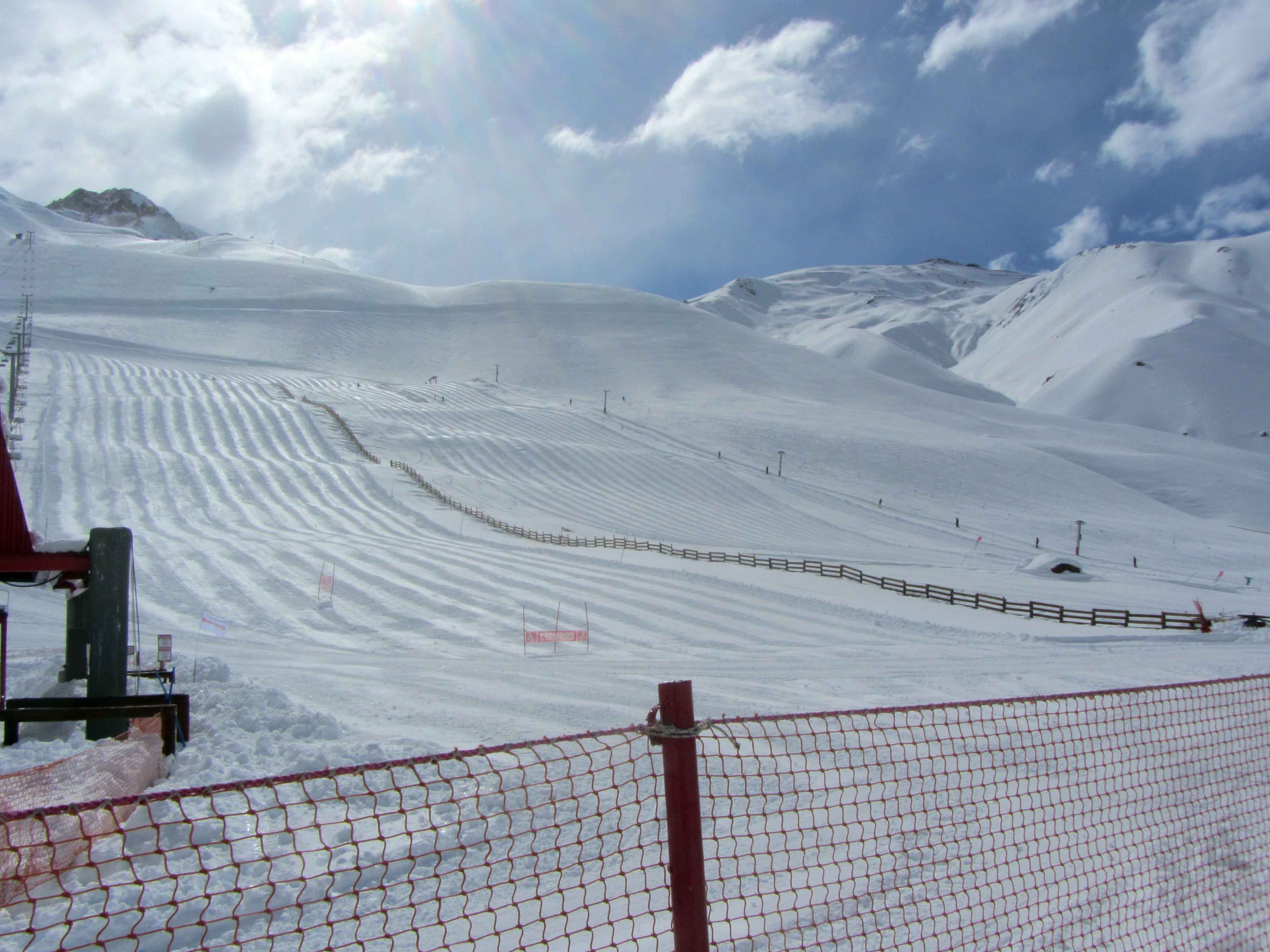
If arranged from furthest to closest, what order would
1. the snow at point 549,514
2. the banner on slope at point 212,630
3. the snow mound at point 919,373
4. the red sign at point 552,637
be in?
the snow mound at point 919,373 < the red sign at point 552,637 < the banner on slope at point 212,630 < the snow at point 549,514

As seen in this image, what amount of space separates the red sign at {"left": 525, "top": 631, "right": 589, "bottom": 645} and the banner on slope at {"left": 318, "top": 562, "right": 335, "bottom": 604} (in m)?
5.88

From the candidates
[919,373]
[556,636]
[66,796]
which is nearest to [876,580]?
[556,636]

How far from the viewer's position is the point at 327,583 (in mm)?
19984

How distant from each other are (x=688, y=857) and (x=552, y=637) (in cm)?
1306

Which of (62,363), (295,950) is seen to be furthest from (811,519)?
(62,363)

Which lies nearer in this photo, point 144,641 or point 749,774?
point 749,774

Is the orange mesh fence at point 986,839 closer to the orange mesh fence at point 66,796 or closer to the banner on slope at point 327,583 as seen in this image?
the orange mesh fence at point 66,796

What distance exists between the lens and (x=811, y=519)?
4644 centimetres

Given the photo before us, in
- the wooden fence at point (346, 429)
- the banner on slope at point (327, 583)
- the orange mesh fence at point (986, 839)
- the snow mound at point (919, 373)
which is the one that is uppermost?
the snow mound at point (919, 373)

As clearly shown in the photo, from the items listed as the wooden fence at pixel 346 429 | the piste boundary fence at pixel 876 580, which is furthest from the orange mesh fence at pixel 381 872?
the wooden fence at pixel 346 429

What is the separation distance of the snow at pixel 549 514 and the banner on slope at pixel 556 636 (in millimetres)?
266

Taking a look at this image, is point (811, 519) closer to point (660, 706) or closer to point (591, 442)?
point (591, 442)

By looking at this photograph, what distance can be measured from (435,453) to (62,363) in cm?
3634

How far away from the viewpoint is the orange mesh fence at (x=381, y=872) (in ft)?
14.4
